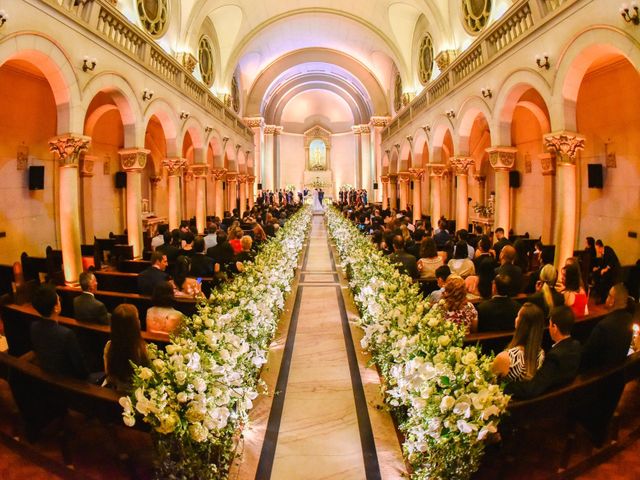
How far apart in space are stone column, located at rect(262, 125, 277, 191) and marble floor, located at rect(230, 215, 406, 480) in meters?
29.3

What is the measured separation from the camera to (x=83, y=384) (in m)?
3.49

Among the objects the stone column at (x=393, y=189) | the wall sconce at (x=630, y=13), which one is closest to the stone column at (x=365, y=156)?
the stone column at (x=393, y=189)

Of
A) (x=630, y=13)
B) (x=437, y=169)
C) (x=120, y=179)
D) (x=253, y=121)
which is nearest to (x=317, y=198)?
(x=253, y=121)

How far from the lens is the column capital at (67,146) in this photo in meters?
8.88

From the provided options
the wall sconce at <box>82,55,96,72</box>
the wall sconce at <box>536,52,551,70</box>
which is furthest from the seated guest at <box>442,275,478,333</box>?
the wall sconce at <box>82,55,96,72</box>

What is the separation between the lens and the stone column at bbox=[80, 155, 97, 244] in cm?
1378

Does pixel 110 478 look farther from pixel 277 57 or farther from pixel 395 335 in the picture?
pixel 277 57

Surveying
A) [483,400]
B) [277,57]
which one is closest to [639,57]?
[483,400]

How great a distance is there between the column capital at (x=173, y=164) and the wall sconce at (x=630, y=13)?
12416 millimetres

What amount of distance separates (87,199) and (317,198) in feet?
97.1

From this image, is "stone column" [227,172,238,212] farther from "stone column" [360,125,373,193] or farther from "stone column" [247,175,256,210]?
"stone column" [360,125,373,193]

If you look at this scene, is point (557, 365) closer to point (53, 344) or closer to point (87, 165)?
point (53, 344)

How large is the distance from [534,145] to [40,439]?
15183 millimetres

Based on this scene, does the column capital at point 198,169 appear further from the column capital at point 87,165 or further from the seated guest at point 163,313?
the seated guest at point 163,313
